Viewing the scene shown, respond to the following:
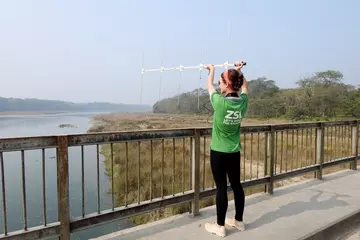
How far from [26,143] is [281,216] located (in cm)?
311

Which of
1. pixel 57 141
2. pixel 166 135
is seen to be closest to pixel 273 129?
pixel 166 135

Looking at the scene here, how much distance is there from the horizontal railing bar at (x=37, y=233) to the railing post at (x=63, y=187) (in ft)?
0.20

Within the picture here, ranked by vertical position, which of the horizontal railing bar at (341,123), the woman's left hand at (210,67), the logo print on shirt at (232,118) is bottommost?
the horizontal railing bar at (341,123)

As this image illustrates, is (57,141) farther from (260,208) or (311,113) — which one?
(311,113)

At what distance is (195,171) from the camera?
148 inches

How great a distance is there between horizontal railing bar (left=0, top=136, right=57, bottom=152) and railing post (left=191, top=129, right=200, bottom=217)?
1.66 m

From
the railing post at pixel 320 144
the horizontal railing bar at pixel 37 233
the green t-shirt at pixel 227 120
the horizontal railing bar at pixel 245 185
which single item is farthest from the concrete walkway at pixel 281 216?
the green t-shirt at pixel 227 120

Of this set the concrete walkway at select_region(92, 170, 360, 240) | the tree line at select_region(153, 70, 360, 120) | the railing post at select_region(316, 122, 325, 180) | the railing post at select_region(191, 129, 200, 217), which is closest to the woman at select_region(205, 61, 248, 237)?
the concrete walkway at select_region(92, 170, 360, 240)

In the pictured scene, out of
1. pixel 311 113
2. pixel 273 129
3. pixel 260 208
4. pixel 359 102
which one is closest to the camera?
pixel 260 208

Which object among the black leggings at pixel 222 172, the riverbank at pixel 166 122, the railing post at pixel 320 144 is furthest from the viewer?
the riverbank at pixel 166 122

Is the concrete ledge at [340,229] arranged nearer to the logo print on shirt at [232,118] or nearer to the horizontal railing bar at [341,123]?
the logo print on shirt at [232,118]

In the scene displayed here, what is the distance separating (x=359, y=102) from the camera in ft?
123

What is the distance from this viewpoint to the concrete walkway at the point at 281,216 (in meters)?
3.27

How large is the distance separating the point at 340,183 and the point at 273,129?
2.06 meters
